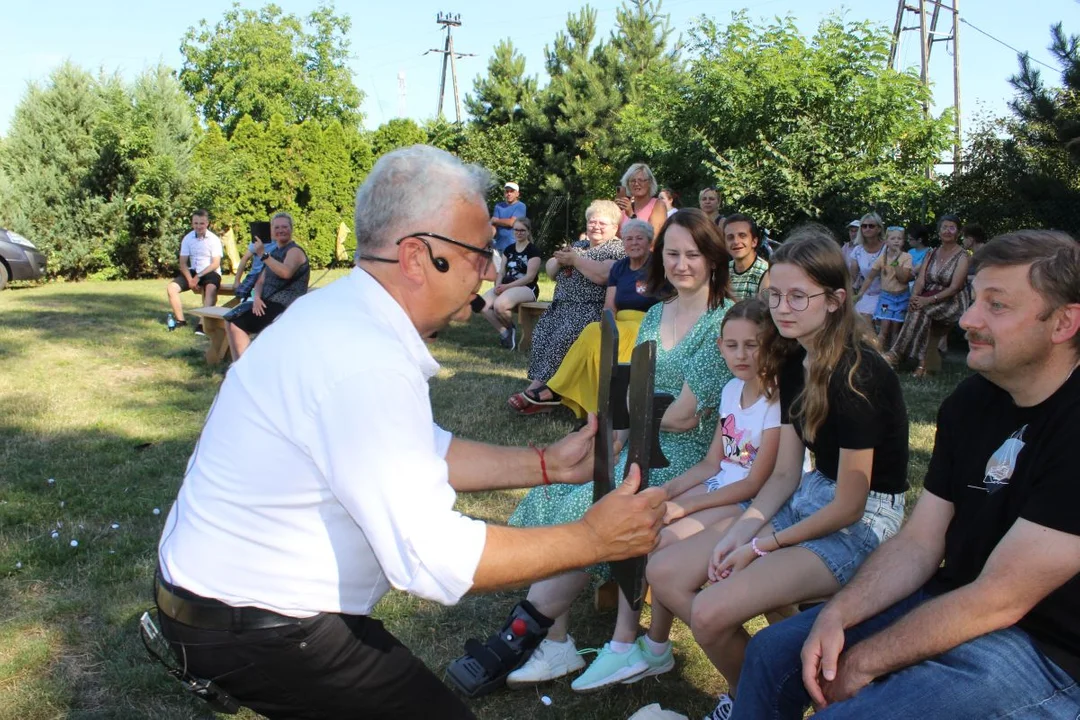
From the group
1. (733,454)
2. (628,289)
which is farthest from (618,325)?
(733,454)

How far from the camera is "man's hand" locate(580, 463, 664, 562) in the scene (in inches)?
71.7

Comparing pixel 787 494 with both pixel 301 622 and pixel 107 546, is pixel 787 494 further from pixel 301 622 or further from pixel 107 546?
pixel 107 546

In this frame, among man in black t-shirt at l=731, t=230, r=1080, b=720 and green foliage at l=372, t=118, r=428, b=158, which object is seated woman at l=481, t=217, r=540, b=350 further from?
green foliage at l=372, t=118, r=428, b=158

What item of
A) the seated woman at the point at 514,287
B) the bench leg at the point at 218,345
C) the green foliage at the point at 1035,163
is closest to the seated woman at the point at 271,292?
the bench leg at the point at 218,345

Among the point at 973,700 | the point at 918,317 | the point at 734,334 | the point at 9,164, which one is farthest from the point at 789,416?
the point at 9,164

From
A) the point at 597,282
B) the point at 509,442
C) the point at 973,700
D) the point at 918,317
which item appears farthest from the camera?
the point at 918,317

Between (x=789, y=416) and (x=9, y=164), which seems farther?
(x=9, y=164)

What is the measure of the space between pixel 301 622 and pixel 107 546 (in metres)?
3.30

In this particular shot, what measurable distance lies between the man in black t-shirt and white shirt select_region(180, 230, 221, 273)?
11.8 meters

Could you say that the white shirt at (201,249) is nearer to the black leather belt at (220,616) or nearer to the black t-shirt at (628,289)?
the black t-shirt at (628,289)

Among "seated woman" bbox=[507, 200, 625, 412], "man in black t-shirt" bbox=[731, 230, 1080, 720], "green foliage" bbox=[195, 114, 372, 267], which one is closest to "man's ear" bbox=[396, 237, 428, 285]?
"man in black t-shirt" bbox=[731, 230, 1080, 720]

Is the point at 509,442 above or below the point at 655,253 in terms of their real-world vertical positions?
below

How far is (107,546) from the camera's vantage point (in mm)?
4508

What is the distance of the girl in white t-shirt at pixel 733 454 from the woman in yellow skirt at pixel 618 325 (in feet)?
5.63
